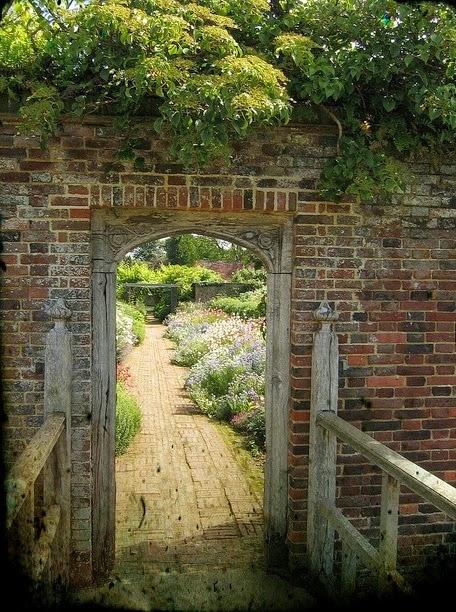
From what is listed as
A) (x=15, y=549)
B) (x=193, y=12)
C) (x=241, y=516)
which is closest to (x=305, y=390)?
(x=241, y=516)

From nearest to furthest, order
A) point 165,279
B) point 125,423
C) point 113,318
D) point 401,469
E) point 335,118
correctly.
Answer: point 401,469
point 335,118
point 113,318
point 125,423
point 165,279

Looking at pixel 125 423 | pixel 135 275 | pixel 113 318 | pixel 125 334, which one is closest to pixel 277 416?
pixel 113 318

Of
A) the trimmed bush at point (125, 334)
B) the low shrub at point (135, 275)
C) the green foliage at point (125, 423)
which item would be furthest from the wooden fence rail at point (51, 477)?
the low shrub at point (135, 275)

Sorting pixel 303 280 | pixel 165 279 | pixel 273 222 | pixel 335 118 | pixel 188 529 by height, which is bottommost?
pixel 188 529

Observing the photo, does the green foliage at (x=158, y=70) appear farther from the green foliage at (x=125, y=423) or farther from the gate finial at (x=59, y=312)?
the green foliage at (x=125, y=423)

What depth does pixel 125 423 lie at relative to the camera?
7.25m

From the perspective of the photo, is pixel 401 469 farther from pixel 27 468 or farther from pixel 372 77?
pixel 372 77

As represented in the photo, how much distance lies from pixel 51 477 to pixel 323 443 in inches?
71.6

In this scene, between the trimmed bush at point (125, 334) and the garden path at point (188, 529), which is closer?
the garden path at point (188, 529)

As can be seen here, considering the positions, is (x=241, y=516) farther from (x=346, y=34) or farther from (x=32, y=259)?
(x=346, y=34)

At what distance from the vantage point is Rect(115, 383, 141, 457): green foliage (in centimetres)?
708

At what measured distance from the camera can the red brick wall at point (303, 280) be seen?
3.71 m

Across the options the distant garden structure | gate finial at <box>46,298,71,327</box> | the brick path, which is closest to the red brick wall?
the distant garden structure

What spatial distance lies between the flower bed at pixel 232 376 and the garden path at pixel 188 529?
0.39 meters
